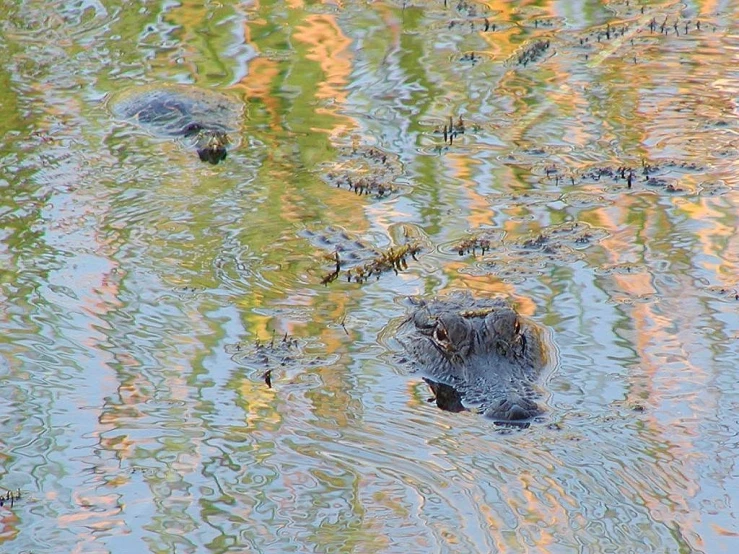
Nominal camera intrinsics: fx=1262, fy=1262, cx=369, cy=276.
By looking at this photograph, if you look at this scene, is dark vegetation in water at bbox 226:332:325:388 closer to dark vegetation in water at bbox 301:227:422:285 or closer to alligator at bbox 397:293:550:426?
alligator at bbox 397:293:550:426

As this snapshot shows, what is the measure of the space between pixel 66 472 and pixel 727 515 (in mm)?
2433

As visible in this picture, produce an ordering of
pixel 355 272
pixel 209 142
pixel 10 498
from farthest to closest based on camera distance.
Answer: pixel 209 142
pixel 355 272
pixel 10 498

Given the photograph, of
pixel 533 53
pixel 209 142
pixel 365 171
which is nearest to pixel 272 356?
pixel 365 171

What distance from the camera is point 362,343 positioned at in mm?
5883

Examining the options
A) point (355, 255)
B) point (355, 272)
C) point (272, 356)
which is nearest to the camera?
point (272, 356)

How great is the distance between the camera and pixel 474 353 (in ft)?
18.9

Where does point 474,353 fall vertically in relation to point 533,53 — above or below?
below

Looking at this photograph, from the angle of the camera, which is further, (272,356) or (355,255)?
(355,255)

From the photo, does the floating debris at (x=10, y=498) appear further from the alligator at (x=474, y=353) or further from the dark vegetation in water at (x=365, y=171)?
the dark vegetation in water at (x=365, y=171)

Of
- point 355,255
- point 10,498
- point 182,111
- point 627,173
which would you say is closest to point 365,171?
point 355,255

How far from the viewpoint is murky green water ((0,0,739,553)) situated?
4.56 m

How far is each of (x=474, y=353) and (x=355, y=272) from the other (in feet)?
3.54

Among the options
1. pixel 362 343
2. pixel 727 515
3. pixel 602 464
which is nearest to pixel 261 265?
pixel 362 343

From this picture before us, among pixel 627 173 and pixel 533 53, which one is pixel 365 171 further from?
pixel 533 53
